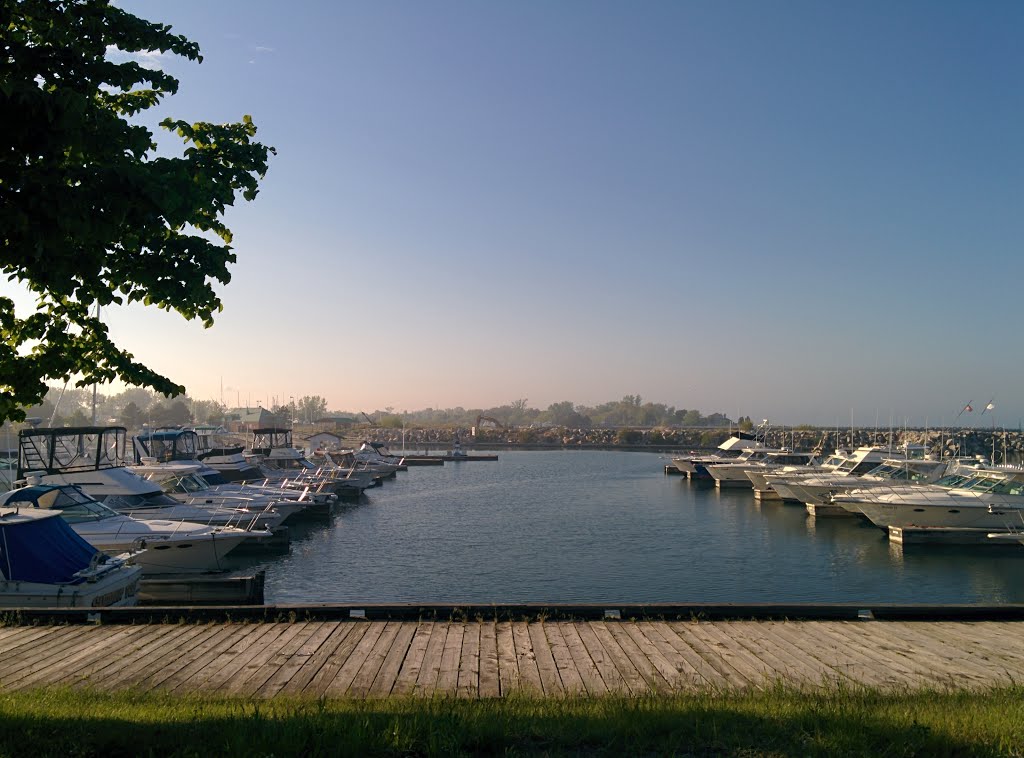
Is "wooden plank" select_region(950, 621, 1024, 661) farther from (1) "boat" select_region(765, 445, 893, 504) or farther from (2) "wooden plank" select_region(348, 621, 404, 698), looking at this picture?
(1) "boat" select_region(765, 445, 893, 504)

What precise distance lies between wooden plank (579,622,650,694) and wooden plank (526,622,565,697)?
61 centimetres

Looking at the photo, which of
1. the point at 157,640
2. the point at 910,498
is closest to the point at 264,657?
the point at 157,640

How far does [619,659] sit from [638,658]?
10.6 inches

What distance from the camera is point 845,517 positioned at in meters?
44.2

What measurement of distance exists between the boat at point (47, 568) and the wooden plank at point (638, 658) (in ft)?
41.8

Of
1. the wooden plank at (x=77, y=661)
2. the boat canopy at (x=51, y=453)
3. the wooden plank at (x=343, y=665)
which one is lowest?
the wooden plank at (x=77, y=661)

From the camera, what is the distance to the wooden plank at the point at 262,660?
8.49m

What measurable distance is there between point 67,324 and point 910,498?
3751cm

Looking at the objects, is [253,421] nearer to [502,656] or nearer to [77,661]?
[77,661]

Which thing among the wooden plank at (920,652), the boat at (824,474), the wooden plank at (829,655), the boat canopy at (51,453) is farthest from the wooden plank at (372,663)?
the boat at (824,474)

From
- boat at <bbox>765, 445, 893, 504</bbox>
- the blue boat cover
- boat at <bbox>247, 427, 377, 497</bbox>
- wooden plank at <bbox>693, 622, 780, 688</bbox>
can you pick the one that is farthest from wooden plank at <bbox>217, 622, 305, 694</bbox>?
boat at <bbox>247, 427, 377, 497</bbox>

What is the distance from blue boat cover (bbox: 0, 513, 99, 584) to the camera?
1661 cm

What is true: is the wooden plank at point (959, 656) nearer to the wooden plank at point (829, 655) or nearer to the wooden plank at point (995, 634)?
the wooden plank at point (995, 634)

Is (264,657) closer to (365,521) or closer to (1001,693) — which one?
(1001,693)
